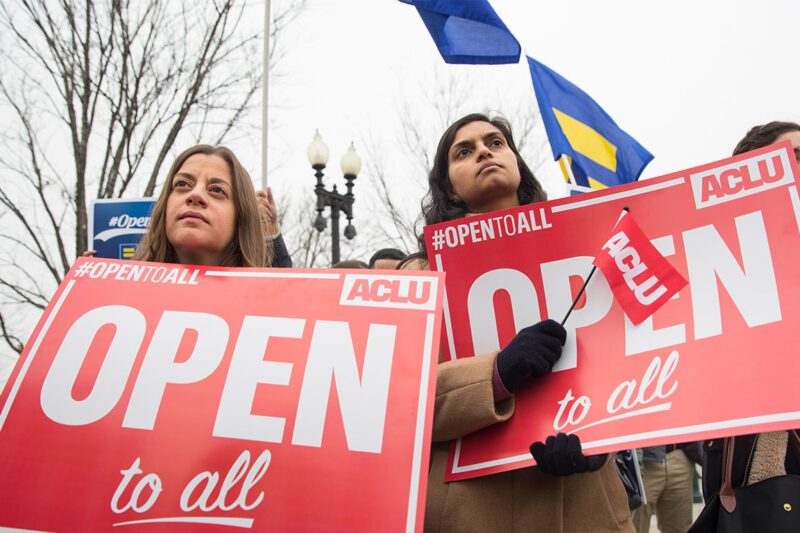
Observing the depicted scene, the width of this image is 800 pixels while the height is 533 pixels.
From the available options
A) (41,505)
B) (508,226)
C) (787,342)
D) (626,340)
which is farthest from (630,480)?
(41,505)

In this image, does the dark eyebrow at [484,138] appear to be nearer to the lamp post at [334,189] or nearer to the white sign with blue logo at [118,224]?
the white sign with blue logo at [118,224]

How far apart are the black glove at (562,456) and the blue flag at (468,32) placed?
8.11ft

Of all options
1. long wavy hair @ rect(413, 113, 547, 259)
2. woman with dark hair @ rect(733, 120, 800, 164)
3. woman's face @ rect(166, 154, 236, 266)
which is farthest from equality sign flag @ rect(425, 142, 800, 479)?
woman's face @ rect(166, 154, 236, 266)

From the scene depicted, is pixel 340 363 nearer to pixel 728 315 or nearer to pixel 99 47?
pixel 728 315

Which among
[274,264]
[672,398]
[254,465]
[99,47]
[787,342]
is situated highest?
[99,47]

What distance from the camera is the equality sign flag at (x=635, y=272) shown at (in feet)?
4.89

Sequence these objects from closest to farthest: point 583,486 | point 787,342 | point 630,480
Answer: point 787,342
point 583,486
point 630,480

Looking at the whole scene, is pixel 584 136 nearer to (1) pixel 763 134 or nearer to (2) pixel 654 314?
(1) pixel 763 134

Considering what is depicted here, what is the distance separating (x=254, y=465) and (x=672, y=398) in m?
1.05

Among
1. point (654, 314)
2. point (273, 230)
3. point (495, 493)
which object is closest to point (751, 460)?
point (654, 314)

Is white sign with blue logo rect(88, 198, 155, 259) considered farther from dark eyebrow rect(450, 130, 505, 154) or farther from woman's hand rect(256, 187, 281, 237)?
dark eyebrow rect(450, 130, 505, 154)

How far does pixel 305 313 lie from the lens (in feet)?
5.18

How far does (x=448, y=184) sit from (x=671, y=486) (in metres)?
3.61

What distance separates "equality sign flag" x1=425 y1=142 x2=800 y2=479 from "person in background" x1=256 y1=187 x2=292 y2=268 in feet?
4.09
